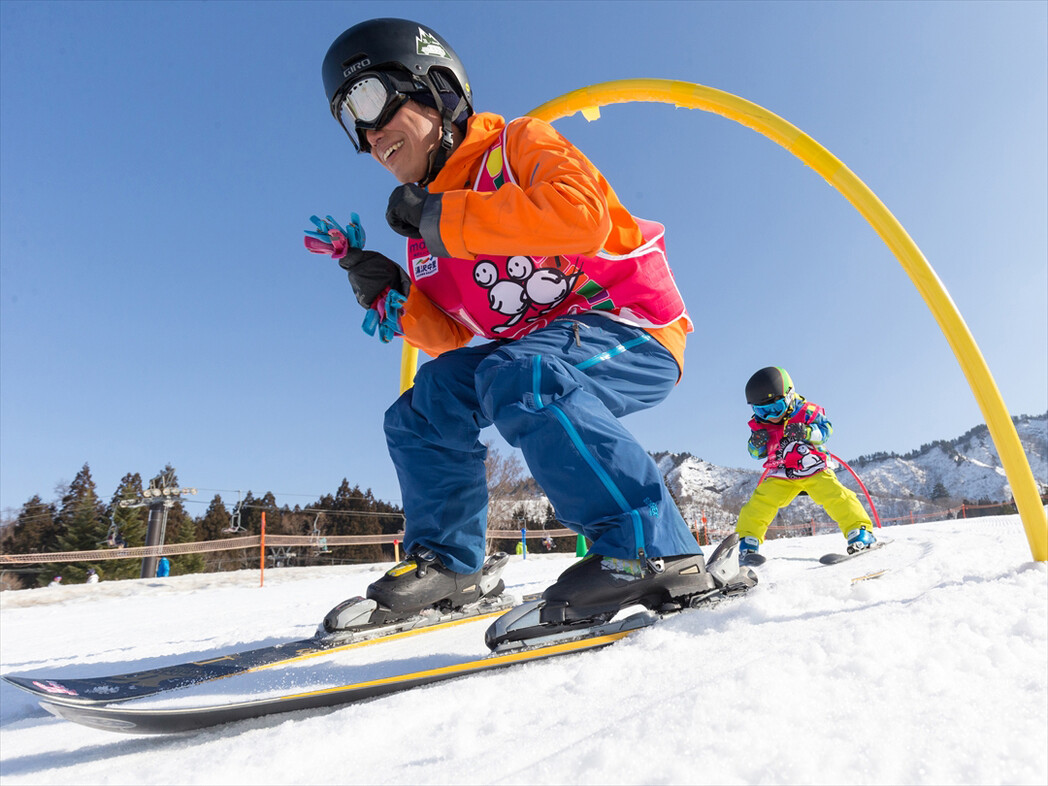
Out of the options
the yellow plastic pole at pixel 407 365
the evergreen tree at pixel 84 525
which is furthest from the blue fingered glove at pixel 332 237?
the evergreen tree at pixel 84 525

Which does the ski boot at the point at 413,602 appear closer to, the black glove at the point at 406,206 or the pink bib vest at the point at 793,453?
the black glove at the point at 406,206

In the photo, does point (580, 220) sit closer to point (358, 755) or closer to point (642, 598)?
point (642, 598)

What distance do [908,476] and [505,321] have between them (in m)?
167

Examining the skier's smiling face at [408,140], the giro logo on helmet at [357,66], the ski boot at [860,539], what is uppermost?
the giro logo on helmet at [357,66]

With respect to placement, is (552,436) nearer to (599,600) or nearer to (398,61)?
(599,600)

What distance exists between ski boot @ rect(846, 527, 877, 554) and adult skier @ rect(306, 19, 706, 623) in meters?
2.50

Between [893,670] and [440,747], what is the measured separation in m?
0.62

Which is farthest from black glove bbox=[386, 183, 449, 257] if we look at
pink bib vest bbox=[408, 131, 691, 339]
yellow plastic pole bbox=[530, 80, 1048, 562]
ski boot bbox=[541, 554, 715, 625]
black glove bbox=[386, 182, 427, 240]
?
yellow plastic pole bbox=[530, 80, 1048, 562]

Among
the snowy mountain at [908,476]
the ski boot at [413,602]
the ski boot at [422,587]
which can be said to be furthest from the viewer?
the snowy mountain at [908,476]

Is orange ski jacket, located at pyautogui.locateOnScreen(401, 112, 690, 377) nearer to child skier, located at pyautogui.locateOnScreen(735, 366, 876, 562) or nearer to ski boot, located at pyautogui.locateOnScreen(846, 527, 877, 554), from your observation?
ski boot, located at pyautogui.locateOnScreen(846, 527, 877, 554)

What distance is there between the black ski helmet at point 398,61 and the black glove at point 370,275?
0.42m

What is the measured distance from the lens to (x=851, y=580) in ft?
5.35

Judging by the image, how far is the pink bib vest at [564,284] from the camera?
175 centimetres

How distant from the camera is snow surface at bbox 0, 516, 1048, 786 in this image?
22.5 inches
